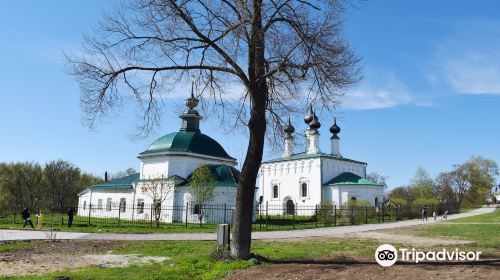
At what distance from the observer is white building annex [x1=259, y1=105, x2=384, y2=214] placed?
4497cm

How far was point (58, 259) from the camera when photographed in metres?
11.6

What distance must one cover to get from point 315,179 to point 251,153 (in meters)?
38.5

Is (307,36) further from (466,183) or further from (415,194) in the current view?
(466,183)

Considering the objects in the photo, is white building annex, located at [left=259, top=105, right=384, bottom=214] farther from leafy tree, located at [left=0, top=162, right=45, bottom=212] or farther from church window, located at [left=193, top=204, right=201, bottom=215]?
leafy tree, located at [left=0, top=162, right=45, bottom=212]

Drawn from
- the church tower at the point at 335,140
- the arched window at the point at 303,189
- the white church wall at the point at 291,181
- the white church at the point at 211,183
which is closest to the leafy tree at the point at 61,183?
the white church at the point at 211,183

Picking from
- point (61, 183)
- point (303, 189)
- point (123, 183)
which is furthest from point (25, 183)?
point (303, 189)

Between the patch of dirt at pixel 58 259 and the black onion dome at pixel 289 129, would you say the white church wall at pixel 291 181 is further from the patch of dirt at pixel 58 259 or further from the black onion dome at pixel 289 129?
the black onion dome at pixel 289 129

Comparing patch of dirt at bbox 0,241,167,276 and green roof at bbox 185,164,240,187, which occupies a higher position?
green roof at bbox 185,164,240,187

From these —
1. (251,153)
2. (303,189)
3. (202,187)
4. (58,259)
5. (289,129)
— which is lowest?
(58,259)

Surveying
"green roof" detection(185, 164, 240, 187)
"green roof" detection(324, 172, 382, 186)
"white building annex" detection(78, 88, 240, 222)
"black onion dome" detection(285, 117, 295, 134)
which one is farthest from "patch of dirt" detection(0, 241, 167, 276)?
"green roof" detection(324, 172, 382, 186)


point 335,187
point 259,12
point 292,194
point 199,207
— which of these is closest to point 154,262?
Result: point 259,12

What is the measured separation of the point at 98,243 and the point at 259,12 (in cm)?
1120

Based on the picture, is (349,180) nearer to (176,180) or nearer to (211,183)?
(211,183)

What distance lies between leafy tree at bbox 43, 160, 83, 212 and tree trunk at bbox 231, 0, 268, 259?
54.7m
